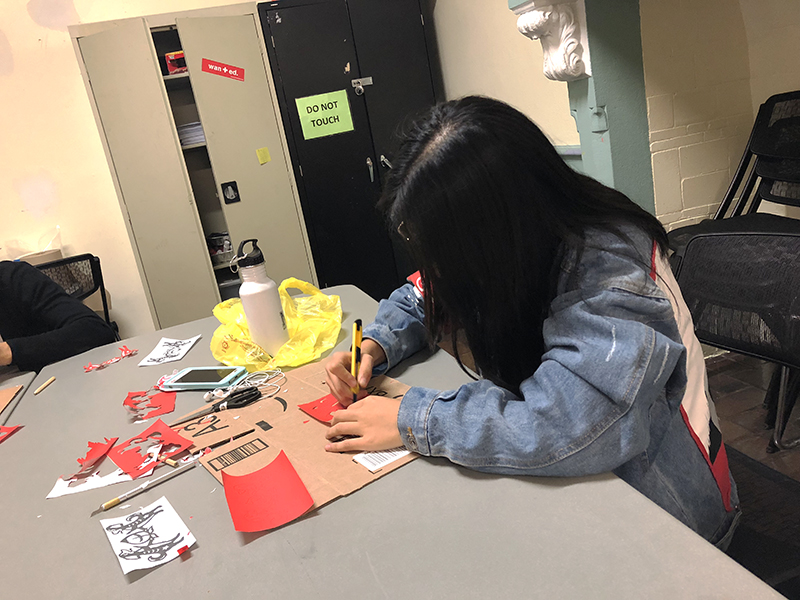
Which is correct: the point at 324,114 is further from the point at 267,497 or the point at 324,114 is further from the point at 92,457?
the point at 267,497

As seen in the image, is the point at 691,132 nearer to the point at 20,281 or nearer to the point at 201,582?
the point at 201,582

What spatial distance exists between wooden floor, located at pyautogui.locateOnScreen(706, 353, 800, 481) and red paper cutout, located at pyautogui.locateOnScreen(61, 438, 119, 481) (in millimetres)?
1616

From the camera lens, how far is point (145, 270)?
3.22 m

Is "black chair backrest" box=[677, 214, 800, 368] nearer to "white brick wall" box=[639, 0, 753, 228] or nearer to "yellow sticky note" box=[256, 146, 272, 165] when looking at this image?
"white brick wall" box=[639, 0, 753, 228]

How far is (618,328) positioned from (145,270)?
3.07 meters

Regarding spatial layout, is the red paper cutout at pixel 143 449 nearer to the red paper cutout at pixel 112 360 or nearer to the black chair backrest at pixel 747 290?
the red paper cutout at pixel 112 360

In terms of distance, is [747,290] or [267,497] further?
[747,290]

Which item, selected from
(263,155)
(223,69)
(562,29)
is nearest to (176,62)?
(223,69)

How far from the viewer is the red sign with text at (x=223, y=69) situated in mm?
3014

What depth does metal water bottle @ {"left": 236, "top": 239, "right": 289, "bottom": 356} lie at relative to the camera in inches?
45.8

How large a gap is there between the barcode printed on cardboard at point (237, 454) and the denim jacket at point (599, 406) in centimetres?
23

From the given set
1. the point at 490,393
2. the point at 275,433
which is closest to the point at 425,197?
the point at 490,393

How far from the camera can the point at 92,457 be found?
36.0 inches

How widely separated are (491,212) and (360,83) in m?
2.74
